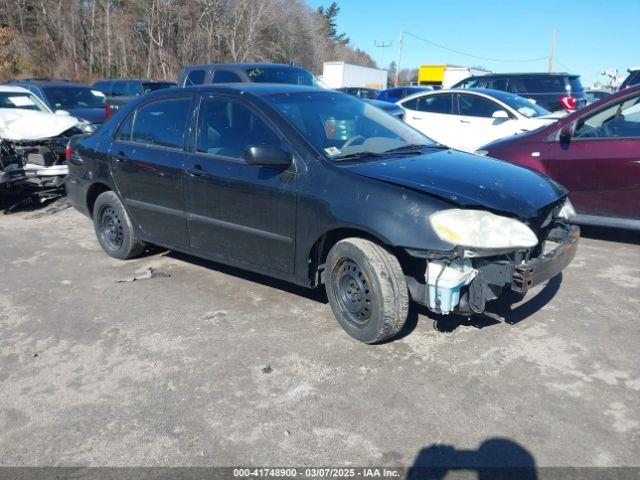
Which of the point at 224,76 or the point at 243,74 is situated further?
the point at 224,76

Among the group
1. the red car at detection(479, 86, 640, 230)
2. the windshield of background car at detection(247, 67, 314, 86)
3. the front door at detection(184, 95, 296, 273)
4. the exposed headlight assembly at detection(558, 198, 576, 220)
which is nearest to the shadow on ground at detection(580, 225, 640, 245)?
the red car at detection(479, 86, 640, 230)

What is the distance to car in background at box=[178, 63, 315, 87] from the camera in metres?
9.09

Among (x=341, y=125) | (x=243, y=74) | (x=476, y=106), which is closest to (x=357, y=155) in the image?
(x=341, y=125)

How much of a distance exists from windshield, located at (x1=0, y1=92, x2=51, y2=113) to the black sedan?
5.66 metres

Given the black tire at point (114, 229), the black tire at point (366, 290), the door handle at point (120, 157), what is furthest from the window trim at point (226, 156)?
the black tire at point (114, 229)

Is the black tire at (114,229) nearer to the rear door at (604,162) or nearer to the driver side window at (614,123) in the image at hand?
the rear door at (604,162)

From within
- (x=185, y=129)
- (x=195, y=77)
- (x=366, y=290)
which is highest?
(x=195, y=77)

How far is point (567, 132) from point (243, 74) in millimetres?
5481

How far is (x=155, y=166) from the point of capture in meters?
4.57

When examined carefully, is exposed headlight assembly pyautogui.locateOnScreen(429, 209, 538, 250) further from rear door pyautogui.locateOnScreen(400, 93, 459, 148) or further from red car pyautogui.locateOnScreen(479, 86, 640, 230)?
rear door pyautogui.locateOnScreen(400, 93, 459, 148)

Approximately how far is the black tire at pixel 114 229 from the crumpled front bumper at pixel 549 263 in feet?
11.7

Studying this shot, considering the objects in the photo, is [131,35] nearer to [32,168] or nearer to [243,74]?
[243,74]

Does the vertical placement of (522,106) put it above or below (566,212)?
above

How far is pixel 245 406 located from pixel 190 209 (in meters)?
2.01
